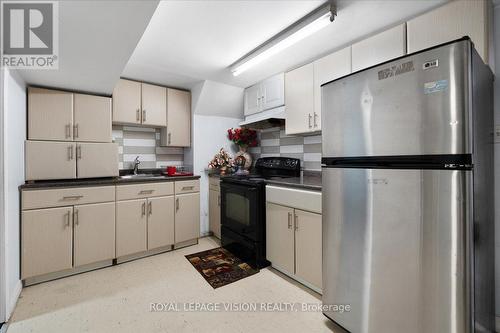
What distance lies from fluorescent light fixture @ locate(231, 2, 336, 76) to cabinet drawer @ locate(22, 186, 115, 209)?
2.01 metres

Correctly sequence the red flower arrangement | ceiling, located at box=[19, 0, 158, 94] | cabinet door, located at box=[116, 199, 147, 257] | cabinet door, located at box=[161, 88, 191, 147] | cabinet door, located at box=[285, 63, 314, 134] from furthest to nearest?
the red flower arrangement, cabinet door, located at box=[161, 88, 191, 147], cabinet door, located at box=[116, 199, 147, 257], cabinet door, located at box=[285, 63, 314, 134], ceiling, located at box=[19, 0, 158, 94]

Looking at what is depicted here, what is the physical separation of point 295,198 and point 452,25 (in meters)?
1.59

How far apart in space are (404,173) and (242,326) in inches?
55.7

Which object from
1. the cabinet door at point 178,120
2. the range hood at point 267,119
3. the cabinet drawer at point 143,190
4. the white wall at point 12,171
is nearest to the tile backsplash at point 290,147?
the range hood at point 267,119

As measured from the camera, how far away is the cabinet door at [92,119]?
7.80 feet

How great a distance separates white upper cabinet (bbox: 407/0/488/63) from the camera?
1.33 m

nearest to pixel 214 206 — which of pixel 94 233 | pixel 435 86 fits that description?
pixel 94 233

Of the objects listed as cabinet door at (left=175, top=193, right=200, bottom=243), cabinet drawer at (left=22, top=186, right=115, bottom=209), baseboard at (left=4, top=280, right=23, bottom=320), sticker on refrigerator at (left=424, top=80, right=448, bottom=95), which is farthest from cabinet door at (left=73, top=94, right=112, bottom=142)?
sticker on refrigerator at (left=424, top=80, right=448, bottom=95)

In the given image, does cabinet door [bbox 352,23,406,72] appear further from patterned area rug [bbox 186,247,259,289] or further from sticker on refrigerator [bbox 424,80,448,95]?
patterned area rug [bbox 186,247,259,289]

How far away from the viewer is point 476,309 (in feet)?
3.30

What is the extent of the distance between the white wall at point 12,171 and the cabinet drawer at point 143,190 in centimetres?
78

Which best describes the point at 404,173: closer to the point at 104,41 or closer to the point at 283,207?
the point at 283,207

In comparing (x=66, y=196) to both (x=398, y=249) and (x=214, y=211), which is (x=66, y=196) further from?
(x=398, y=249)

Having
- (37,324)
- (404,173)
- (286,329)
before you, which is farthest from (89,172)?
(404,173)
